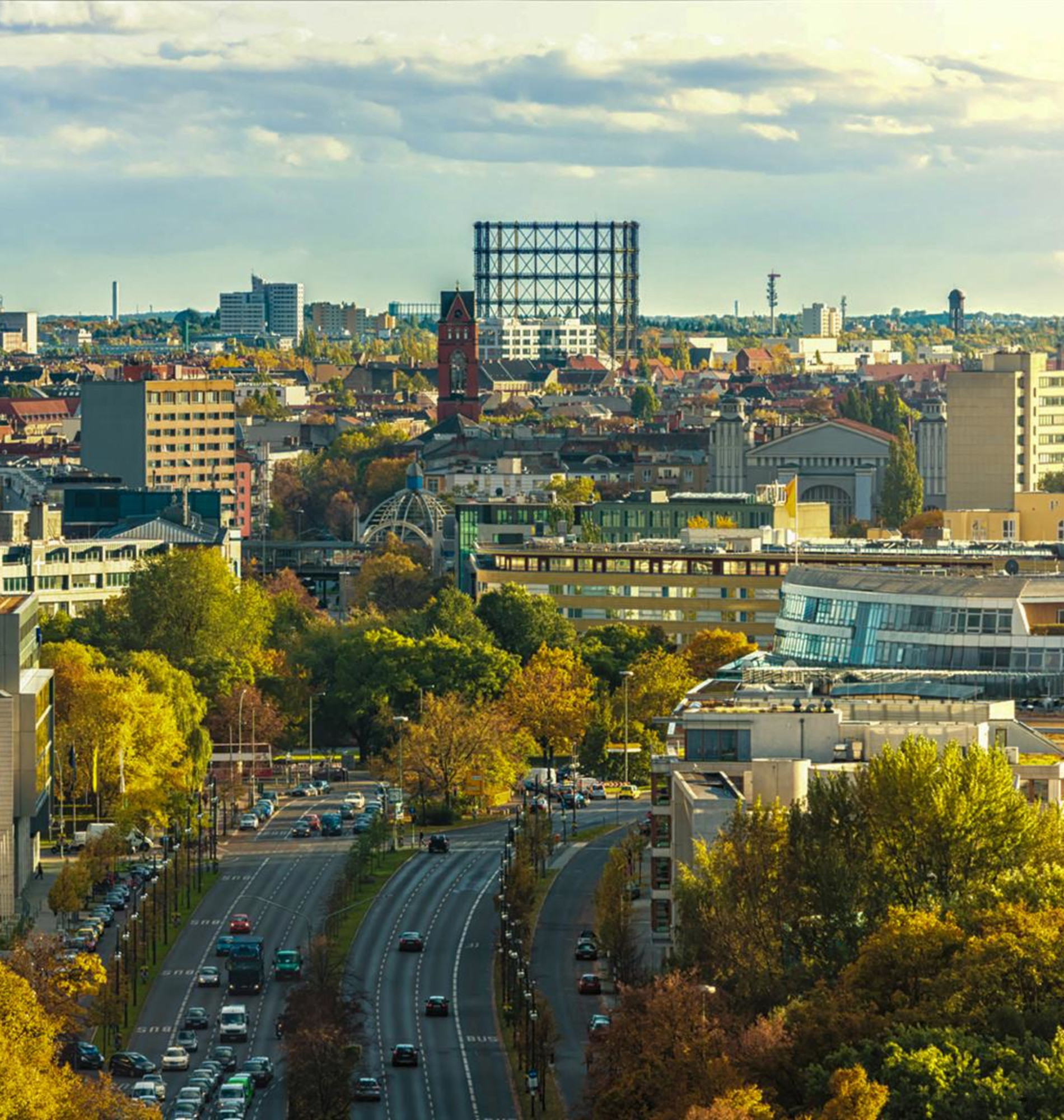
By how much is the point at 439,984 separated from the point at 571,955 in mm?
4372

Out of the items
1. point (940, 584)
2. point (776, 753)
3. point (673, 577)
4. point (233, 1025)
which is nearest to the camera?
point (776, 753)

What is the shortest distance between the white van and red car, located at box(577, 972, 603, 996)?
9.13 meters

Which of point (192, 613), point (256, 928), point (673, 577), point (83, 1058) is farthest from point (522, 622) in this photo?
point (83, 1058)

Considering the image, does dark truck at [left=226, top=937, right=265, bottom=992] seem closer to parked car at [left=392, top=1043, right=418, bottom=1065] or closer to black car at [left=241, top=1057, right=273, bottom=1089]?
black car at [left=241, top=1057, right=273, bottom=1089]

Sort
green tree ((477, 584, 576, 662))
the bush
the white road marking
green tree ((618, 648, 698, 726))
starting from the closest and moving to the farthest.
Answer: the white road marking, the bush, green tree ((618, 648, 698, 726)), green tree ((477, 584, 576, 662))

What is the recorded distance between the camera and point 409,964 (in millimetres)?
108438

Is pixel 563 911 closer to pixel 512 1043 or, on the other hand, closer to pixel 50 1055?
pixel 512 1043

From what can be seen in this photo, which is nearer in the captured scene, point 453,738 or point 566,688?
point 453,738

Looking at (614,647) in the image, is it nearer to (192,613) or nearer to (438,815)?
(192,613)

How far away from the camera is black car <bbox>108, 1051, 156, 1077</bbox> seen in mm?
92500

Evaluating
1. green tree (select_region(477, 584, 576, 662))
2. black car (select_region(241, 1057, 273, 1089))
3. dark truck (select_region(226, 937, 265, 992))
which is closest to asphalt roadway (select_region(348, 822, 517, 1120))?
black car (select_region(241, 1057, 273, 1089))

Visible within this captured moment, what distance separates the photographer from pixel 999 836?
83.1 meters

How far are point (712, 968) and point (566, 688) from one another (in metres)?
70.9

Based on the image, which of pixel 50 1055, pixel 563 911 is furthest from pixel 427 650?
pixel 50 1055
